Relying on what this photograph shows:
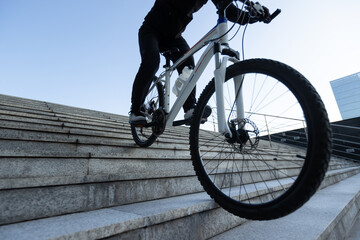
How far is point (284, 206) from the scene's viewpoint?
69 centimetres

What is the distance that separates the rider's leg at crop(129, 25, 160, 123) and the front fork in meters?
0.57

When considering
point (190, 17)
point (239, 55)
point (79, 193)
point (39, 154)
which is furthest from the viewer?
point (190, 17)

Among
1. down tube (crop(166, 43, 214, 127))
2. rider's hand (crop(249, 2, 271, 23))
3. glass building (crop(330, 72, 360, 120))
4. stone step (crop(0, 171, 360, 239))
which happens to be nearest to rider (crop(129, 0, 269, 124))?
down tube (crop(166, 43, 214, 127))

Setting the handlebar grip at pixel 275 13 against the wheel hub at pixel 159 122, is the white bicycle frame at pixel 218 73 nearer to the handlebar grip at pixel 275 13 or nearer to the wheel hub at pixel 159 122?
the wheel hub at pixel 159 122

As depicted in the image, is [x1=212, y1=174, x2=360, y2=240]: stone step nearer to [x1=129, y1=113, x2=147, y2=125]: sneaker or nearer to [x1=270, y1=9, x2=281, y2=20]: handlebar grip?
[x1=129, y1=113, x2=147, y2=125]: sneaker

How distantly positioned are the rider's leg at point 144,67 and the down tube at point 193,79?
331mm

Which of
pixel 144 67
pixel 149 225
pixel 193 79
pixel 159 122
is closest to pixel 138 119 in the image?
pixel 159 122

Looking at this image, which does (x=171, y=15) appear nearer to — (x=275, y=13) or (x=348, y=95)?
(x=275, y=13)

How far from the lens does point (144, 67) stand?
4.82ft

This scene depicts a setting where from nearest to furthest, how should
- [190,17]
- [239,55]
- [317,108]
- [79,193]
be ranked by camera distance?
[317,108] → [79,193] → [239,55] → [190,17]

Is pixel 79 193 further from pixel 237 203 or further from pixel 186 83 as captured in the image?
pixel 186 83

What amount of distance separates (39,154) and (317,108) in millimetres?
1166

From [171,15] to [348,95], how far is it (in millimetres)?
110701

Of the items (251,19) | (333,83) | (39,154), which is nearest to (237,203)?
(39,154)
